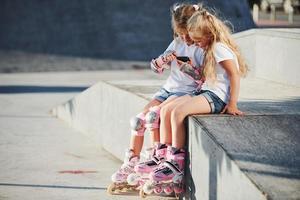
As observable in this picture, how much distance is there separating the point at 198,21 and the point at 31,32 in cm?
1619

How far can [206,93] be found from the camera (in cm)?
566

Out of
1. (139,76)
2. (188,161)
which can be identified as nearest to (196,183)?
(188,161)

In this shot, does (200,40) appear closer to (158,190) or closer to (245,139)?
(245,139)

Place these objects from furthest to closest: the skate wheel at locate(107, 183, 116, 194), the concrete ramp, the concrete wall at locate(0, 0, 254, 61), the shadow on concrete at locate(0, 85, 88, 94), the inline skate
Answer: the concrete wall at locate(0, 0, 254, 61) < the shadow on concrete at locate(0, 85, 88, 94) < the skate wheel at locate(107, 183, 116, 194) < the inline skate < the concrete ramp

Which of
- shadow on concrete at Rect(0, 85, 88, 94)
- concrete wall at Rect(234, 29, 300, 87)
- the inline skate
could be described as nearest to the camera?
the inline skate

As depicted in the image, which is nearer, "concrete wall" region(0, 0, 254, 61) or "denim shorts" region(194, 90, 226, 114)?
"denim shorts" region(194, 90, 226, 114)

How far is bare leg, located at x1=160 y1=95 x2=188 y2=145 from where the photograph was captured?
5594mm

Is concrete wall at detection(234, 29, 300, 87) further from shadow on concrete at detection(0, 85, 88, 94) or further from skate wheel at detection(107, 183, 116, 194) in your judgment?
shadow on concrete at detection(0, 85, 88, 94)

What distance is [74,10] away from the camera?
70.5ft

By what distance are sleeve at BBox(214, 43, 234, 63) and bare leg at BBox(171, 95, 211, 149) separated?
13.3 inches

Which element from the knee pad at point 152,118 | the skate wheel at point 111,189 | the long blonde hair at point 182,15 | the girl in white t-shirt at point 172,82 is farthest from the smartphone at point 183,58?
the skate wheel at point 111,189

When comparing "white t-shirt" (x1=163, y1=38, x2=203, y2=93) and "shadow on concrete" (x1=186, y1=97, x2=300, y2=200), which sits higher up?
"white t-shirt" (x1=163, y1=38, x2=203, y2=93)

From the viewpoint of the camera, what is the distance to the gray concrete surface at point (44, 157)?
655 cm

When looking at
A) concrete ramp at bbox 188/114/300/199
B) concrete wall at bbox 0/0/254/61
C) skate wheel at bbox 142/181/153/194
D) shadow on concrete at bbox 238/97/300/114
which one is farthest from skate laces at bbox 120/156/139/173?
concrete wall at bbox 0/0/254/61
